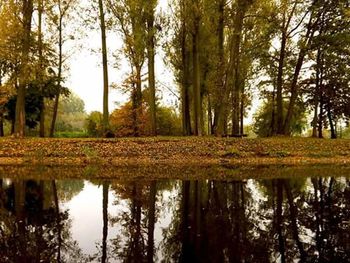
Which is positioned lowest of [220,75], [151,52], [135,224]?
[135,224]

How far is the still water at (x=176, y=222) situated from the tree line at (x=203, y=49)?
1653cm

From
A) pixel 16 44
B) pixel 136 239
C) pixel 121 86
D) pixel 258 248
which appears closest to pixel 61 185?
pixel 136 239

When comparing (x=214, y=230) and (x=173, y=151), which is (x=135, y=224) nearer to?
(x=214, y=230)

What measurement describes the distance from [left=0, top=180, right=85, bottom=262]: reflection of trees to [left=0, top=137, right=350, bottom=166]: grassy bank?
10.1m

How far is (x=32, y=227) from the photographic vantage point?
8.84 m

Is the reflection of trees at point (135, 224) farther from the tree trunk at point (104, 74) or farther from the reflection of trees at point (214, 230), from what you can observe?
the tree trunk at point (104, 74)

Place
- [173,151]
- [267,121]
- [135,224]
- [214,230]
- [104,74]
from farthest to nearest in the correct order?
[267,121]
[104,74]
[173,151]
[135,224]
[214,230]

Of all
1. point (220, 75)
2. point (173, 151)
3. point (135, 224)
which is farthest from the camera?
point (220, 75)

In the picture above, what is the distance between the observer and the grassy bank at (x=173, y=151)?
23766 mm

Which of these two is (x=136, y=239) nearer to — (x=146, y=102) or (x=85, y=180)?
(x=85, y=180)

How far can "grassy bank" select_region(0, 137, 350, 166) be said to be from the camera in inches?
936

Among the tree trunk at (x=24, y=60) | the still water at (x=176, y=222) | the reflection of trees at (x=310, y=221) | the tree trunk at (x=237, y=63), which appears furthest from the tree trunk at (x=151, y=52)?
the reflection of trees at (x=310, y=221)

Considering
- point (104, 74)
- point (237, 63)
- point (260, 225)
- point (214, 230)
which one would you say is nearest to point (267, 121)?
point (237, 63)

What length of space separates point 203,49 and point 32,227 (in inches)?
1151
